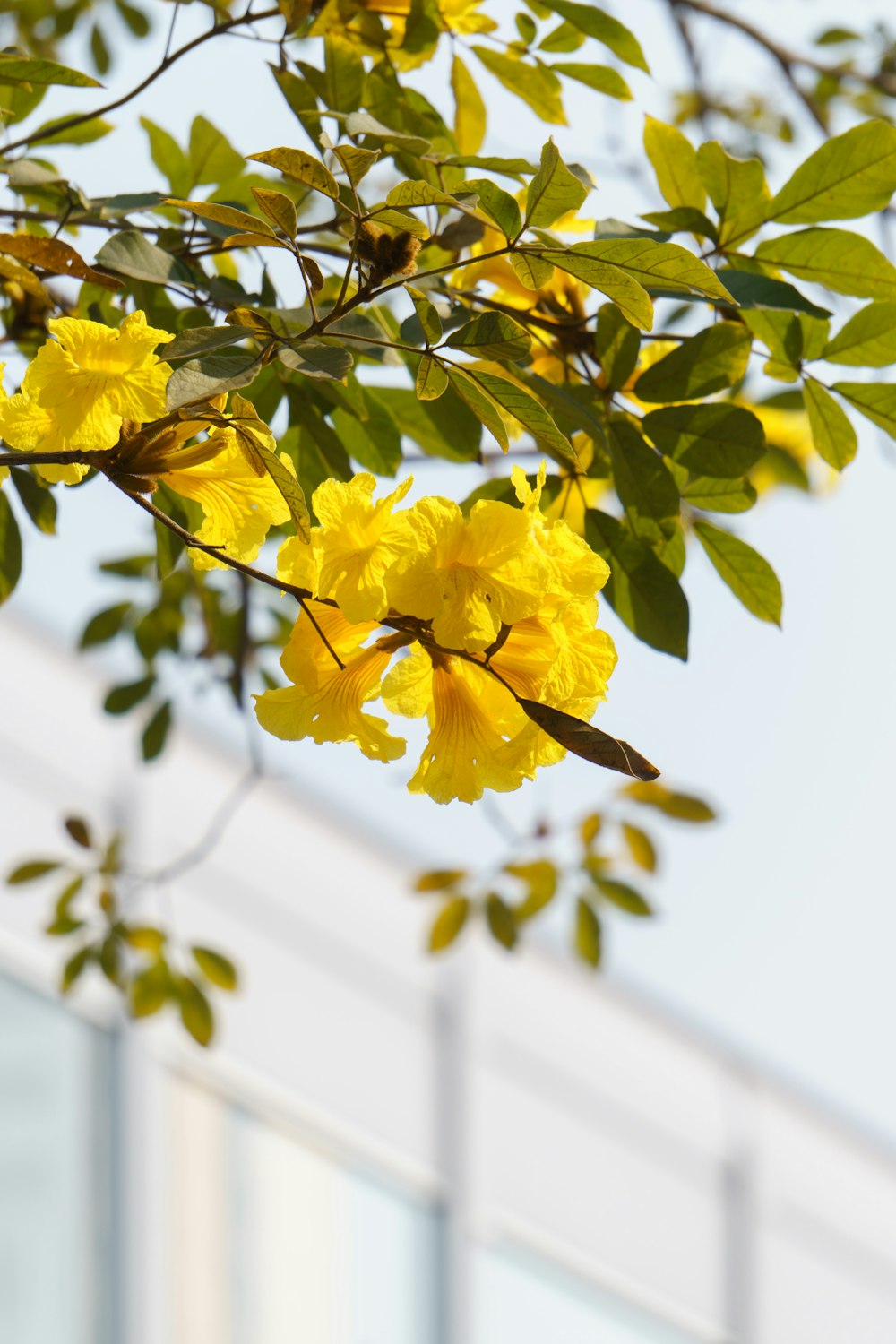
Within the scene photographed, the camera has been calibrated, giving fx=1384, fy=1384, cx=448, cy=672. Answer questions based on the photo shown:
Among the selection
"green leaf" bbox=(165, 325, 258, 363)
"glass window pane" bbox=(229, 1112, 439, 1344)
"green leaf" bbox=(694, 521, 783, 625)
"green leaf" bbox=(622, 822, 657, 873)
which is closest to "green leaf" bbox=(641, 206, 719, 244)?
"green leaf" bbox=(694, 521, 783, 625)

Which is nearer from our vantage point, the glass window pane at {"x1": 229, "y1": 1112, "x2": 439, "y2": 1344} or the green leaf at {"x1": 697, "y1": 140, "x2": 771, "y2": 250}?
the green leaf at {"x1": 697, "y1": 140, "x2": 771, "y2": 250}

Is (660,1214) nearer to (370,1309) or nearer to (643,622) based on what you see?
(370,1309)

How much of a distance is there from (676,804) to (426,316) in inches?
35.3

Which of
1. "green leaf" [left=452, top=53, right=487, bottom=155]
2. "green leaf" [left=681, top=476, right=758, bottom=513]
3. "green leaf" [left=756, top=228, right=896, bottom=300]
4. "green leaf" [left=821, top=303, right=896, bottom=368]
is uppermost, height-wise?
"green leaf" [left=452, top=53, right=487, bottom=155]

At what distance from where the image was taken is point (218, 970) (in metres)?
1.21

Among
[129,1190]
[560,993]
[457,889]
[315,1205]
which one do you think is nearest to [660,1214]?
[560,993]

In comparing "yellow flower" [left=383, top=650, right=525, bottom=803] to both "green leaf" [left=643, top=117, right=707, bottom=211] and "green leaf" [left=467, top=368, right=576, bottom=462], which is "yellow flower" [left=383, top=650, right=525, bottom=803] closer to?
"green leaf" [left=467, top=368, right=576, bottom=462]

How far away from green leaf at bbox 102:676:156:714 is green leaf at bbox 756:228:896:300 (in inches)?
30.8

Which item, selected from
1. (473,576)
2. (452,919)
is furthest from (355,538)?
(452,919)

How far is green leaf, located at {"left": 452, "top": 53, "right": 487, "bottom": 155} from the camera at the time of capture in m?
0.65

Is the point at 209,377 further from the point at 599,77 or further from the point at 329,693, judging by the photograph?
the point at 599,77

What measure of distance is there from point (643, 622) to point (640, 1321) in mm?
4489

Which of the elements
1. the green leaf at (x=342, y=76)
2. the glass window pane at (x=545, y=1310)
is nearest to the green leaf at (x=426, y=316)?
the green leaf at (x=342, y=76)

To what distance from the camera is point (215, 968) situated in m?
1.21
